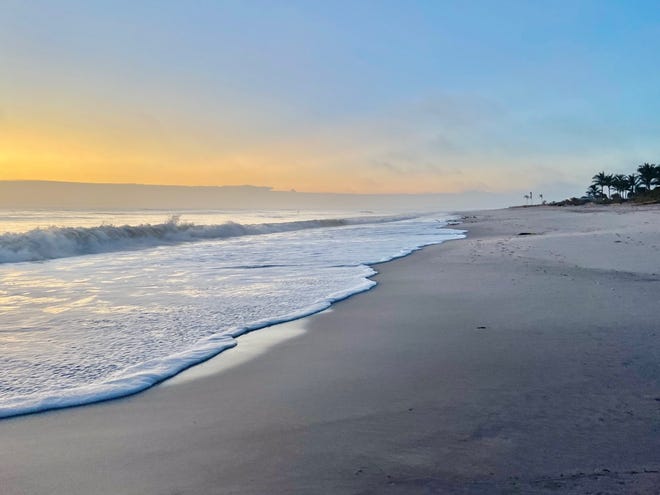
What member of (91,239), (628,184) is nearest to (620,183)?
(628,184)

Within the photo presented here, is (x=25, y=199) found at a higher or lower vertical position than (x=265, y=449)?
higher

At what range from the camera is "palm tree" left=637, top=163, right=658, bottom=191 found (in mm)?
84125

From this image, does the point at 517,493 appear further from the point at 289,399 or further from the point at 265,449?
the point at 289,399

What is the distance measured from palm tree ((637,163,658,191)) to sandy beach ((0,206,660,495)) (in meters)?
92.2

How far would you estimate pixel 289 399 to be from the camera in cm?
351

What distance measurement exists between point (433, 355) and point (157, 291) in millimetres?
Answer: 5343

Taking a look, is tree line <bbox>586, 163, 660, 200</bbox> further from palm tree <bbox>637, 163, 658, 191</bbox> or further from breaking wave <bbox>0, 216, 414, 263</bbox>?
breaking wave <bbox>0, 216, 414, 263</bbox>

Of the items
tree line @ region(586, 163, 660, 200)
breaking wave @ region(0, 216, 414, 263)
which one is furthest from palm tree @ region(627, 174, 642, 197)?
breaking wave @ region(0, 216, 414, 263)

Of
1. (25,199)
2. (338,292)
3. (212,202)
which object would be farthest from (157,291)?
(212,202)

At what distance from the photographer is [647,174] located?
85312mm

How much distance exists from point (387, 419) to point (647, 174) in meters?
97.1

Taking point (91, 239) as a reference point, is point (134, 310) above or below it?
below

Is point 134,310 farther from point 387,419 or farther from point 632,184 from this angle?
point 632,184

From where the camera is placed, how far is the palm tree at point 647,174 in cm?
8412
